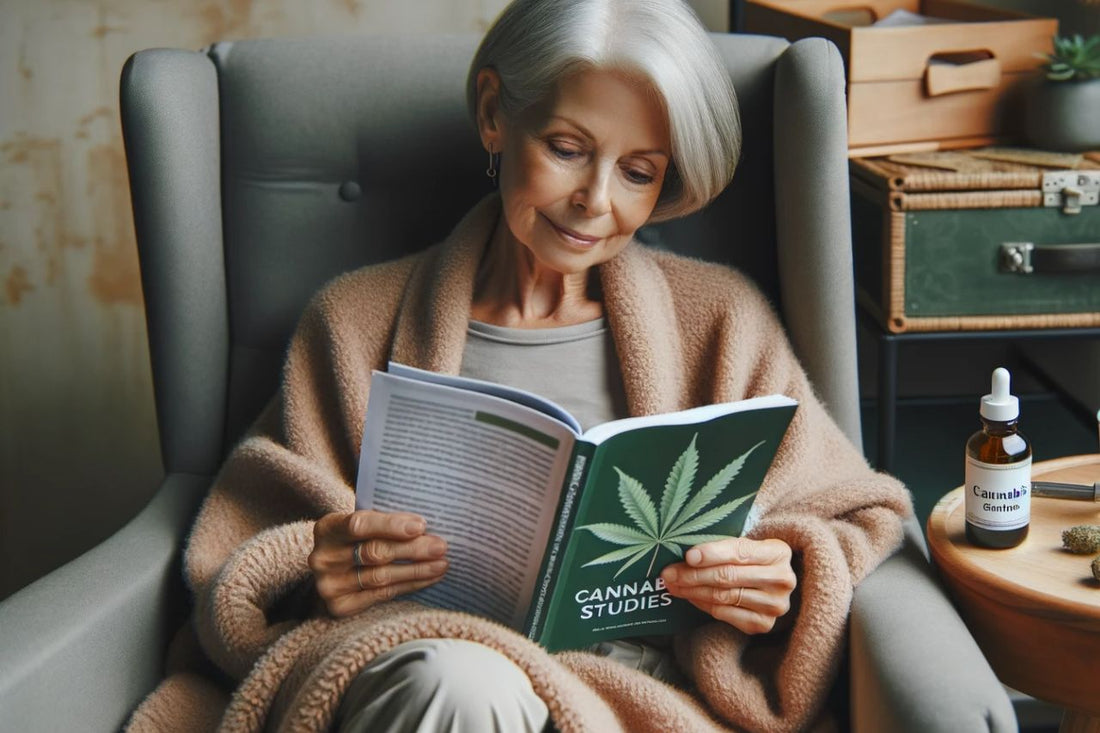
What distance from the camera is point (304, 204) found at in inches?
59.2

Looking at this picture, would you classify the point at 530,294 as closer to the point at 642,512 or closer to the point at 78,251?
the point at 642,512

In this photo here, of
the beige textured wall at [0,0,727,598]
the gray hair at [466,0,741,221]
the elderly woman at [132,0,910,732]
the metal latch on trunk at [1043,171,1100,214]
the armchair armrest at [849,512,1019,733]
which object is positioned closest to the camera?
the armchair armrest at [849,512,1019,733]

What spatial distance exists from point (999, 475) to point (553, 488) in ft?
1.41

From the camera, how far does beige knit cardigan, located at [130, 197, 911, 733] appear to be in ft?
3.64

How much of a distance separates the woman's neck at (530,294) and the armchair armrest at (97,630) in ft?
1.43

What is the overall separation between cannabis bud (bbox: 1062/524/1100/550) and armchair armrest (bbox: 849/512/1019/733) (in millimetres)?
127

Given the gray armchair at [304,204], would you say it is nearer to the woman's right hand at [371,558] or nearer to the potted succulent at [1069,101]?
the woman's right hand at [371,558]

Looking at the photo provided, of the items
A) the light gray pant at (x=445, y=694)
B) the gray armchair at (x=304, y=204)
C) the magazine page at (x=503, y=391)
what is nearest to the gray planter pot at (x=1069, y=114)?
the gray armchair at (x=304, y=204)

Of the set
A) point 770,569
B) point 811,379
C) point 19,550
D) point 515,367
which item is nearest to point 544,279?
point 515,367

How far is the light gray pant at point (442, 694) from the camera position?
98cm

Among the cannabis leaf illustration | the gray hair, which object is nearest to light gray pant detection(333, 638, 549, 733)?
the cannabis leaf illustration

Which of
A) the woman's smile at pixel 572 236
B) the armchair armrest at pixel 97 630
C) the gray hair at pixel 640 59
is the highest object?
the gray hair at pixel 640 59

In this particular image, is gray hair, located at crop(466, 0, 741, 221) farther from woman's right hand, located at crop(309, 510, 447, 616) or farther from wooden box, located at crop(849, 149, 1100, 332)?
woman's right hand, located at crop(309, 510, 447, 616)

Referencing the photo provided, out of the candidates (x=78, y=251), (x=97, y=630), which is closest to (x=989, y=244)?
(x=97, y=630)
